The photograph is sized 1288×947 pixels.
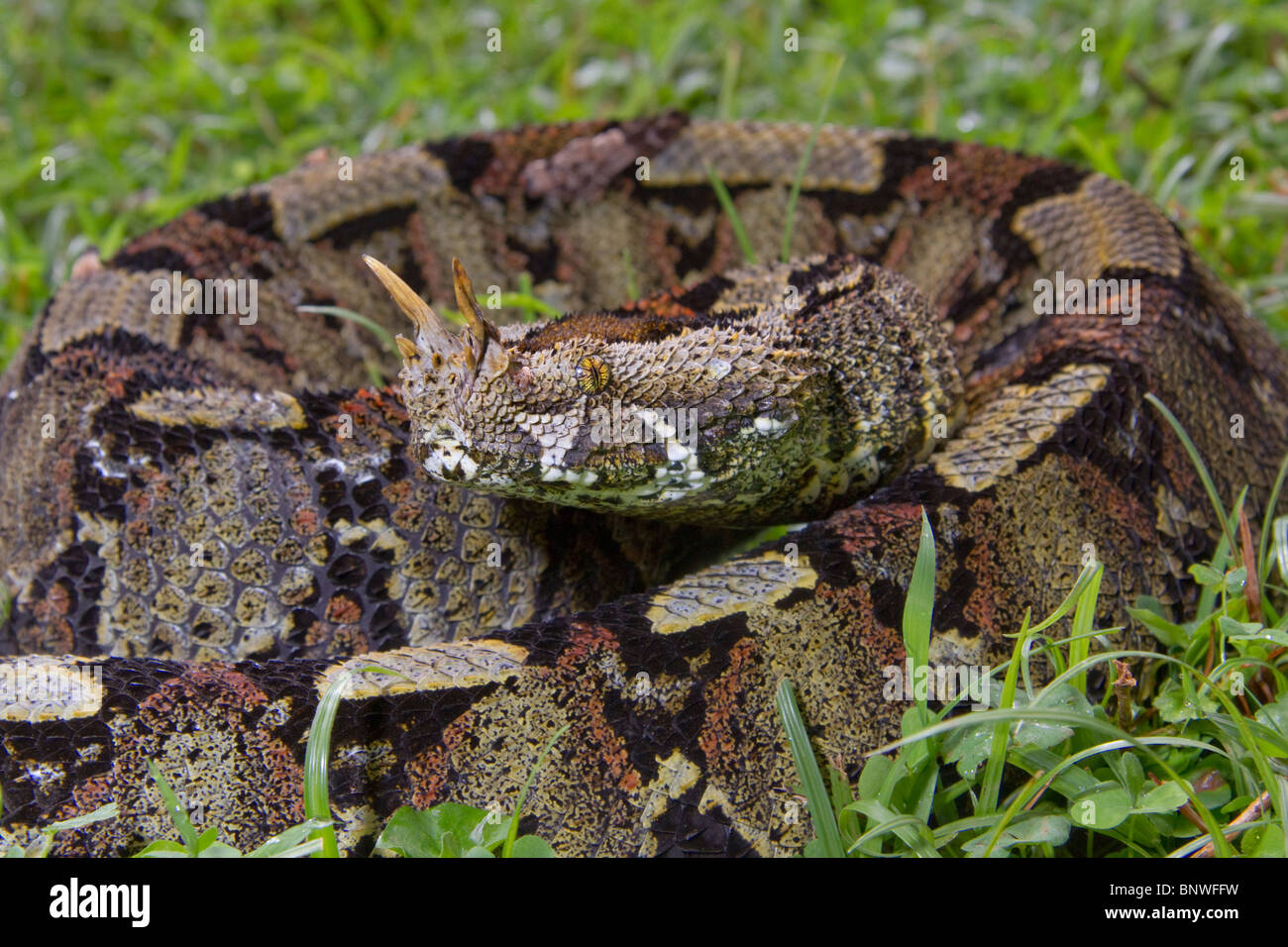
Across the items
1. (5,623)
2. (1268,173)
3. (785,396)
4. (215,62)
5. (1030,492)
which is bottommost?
Result: (5,623)

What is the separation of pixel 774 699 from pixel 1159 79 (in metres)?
5.64

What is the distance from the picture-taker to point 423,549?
3.88 metres

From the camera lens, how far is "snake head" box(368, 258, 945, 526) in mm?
3105

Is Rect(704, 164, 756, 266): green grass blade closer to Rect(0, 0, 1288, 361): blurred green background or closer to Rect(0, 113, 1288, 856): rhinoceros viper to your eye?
Rect(0, 113, 1288, 856): rhinoceros viper

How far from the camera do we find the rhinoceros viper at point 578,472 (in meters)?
3.10

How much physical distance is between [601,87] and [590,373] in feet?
17.2

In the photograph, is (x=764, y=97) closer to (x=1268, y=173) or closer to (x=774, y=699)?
(x=1268, y=173)

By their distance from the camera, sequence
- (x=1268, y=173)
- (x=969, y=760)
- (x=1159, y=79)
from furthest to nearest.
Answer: (x=1159, y=79) → (x=1268, y=173) → (x=969, y=760)

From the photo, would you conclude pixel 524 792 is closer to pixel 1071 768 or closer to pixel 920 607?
pixel 920 607

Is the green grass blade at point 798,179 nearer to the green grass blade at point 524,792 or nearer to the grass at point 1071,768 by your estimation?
the grass at point 1071,768

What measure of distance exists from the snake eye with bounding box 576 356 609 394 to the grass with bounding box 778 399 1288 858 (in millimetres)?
859

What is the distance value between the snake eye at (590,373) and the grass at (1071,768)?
86cm

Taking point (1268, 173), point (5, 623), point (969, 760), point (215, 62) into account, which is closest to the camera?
point (969, 760)
